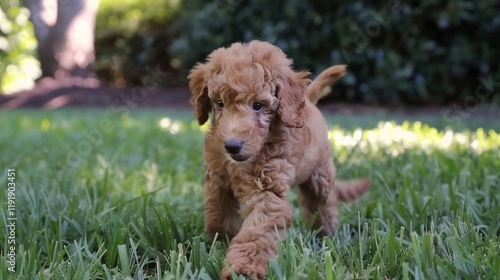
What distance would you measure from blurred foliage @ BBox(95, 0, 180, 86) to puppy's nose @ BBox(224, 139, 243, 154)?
10947 mm

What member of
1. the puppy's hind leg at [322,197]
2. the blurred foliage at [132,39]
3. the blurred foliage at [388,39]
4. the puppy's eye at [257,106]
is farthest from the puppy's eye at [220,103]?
the blurred foliage at [132,39]

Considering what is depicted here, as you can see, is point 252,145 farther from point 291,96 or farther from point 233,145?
point 291,96

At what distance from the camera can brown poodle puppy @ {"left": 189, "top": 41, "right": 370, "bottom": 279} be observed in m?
2.33

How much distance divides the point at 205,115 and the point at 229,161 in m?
0.31

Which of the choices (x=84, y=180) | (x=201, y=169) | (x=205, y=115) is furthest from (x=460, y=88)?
(x=205, y=115)

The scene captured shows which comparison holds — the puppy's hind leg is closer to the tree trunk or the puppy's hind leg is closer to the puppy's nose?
the puppy's nose

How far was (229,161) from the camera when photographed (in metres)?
2.51

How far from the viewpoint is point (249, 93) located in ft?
7.86

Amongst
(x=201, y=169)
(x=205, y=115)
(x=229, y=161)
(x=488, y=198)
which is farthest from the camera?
(x=201, y=169)

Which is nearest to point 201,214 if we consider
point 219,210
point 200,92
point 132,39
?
point 219,210

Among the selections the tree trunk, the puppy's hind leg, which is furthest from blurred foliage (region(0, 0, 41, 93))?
the puppy's hind leg

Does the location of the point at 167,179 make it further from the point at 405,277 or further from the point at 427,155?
Result: the point at 405,277

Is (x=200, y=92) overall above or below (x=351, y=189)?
above

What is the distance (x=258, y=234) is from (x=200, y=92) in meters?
0.68
